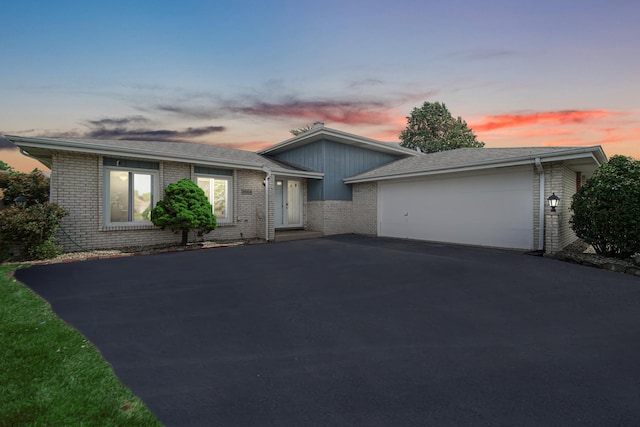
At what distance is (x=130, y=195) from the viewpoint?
9070 mm

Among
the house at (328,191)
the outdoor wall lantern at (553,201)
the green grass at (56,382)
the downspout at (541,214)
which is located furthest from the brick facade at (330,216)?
the green grass at (56,382)

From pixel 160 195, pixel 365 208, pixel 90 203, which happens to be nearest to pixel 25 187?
pixel 90 203

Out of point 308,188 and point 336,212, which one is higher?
point 308,188

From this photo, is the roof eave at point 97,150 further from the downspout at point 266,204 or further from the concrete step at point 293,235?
the concrete step at point 293,235

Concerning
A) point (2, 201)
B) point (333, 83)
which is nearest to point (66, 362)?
point (2, 201)

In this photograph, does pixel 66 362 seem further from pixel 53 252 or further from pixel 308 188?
pixel 308 188

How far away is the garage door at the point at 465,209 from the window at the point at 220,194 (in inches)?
260

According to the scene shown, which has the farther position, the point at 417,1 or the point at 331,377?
the point at 417,1

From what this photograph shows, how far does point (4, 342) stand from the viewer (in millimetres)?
2846

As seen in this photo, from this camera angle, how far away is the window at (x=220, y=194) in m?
10.8

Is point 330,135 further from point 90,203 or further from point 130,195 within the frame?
point 90,203

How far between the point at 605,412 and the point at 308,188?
12.6m

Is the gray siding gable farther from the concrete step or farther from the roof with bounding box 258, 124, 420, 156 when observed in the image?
the concrete step

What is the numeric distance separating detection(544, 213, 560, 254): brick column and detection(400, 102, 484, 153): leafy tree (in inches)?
975
